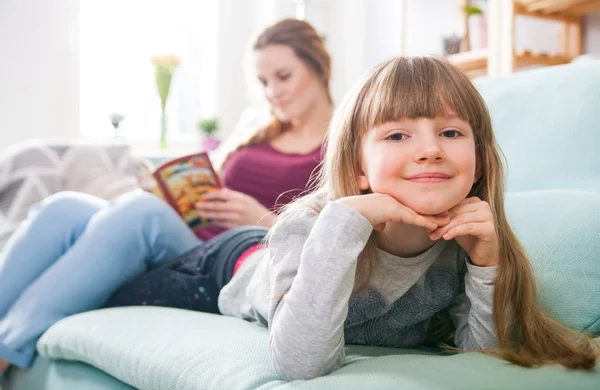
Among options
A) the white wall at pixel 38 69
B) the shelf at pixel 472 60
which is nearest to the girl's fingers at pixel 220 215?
the shelf at pixel 472 60

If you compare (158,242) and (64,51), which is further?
(64,51)

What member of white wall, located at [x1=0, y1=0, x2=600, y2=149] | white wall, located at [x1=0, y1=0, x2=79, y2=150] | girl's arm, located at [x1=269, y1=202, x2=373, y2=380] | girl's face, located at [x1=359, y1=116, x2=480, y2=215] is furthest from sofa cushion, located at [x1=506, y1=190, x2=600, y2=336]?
white wall, located at [x1=0, y1=0, x2=79, y2=150]

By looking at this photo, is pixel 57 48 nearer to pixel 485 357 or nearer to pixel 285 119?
pixel 285 119

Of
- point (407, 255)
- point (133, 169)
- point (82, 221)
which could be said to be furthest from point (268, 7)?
point (407, 255)

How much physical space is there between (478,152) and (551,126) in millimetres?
351

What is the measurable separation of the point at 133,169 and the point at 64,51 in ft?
3.91

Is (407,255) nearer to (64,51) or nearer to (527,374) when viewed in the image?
(527,374)

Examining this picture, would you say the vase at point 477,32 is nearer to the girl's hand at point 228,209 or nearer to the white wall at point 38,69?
the girl's hand at point 228,209

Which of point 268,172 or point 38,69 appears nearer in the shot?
point 268,172

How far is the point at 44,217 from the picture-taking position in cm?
137

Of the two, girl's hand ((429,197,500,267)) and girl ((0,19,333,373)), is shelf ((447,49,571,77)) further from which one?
girl's hand ((429,197,500,267))

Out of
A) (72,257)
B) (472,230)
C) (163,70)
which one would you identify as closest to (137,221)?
(72,257)

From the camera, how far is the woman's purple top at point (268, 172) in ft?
5.88

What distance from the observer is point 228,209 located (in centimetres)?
163
